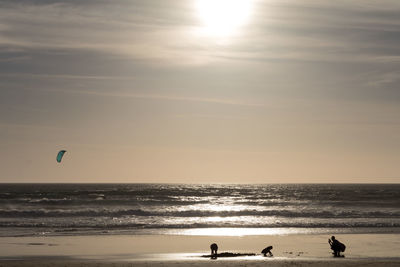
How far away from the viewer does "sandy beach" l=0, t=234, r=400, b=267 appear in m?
20.0

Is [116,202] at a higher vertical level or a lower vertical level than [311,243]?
higher

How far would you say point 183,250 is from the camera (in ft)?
78.0

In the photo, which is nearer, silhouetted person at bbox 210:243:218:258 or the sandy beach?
the sandy beach

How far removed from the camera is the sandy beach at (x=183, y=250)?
65.5 feet

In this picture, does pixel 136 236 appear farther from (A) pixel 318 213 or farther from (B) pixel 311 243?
(A) pixel 318 213

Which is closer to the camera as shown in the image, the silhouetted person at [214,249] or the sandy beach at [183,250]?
the sandy beach at [183,250]

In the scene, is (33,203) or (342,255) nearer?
(342,255)

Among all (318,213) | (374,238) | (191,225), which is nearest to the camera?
(374,238)

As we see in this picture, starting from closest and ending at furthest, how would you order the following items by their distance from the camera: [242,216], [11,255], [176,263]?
[176,263] < [11,255] < [242,216]

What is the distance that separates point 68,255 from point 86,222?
642 inches

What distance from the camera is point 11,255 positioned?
71.6ft

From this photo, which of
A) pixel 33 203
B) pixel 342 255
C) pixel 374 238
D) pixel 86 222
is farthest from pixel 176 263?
pixel 33 203

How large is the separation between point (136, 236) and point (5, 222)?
12552 millimetres

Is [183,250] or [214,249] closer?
[214,249]
